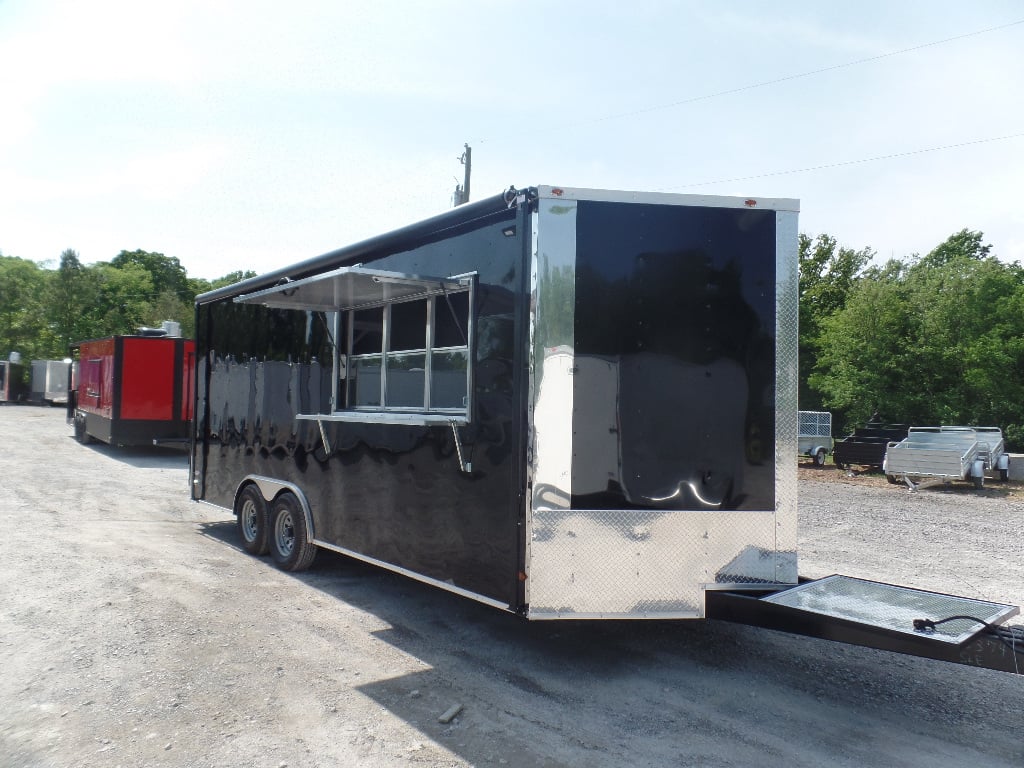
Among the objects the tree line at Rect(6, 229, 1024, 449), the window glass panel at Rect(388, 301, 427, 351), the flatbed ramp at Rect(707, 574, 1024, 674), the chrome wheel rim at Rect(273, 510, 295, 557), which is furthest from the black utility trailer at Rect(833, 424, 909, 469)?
the window glass panel at Rect(388, 301, 427, 351)

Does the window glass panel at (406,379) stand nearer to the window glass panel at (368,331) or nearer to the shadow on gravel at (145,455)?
the window glass panel at (368,331)

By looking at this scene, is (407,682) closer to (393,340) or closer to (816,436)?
(393,340)

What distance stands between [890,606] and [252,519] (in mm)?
5818

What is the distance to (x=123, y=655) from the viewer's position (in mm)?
4711

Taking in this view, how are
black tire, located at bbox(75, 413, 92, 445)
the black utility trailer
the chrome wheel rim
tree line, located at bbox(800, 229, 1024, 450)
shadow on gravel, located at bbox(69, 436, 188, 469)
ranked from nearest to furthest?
the chrome wheel rim, shadow on gravel, located at bbox(69, 436, 188, 469), the black utility trailer, black tire, located at bbox(75, 413, 92, 445), tree line, located at bbox(800, 229, 1024, 450)

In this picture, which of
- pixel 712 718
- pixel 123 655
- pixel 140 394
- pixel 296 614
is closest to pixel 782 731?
pixel 712 718

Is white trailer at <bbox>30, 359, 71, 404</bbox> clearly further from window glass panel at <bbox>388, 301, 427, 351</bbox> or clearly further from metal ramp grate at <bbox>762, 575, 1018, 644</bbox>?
metal ramp grate at <bbox>762, 575, 1018, 644</bbox>

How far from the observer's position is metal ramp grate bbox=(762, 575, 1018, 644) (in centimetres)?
358

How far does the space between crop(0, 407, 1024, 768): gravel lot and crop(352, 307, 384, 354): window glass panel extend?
200cm

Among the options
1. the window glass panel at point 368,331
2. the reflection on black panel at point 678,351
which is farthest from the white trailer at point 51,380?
the reflection on black panel at point 678,351

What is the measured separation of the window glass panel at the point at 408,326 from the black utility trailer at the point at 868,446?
14.6 m

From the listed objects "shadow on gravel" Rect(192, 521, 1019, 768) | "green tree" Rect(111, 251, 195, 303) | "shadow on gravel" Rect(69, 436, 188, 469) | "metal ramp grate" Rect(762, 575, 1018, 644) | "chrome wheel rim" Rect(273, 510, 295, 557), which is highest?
"green tree" Rect(111, 251, 195, 303)

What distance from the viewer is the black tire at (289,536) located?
6.67m

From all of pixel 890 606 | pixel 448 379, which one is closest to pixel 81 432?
pixel 448 379
